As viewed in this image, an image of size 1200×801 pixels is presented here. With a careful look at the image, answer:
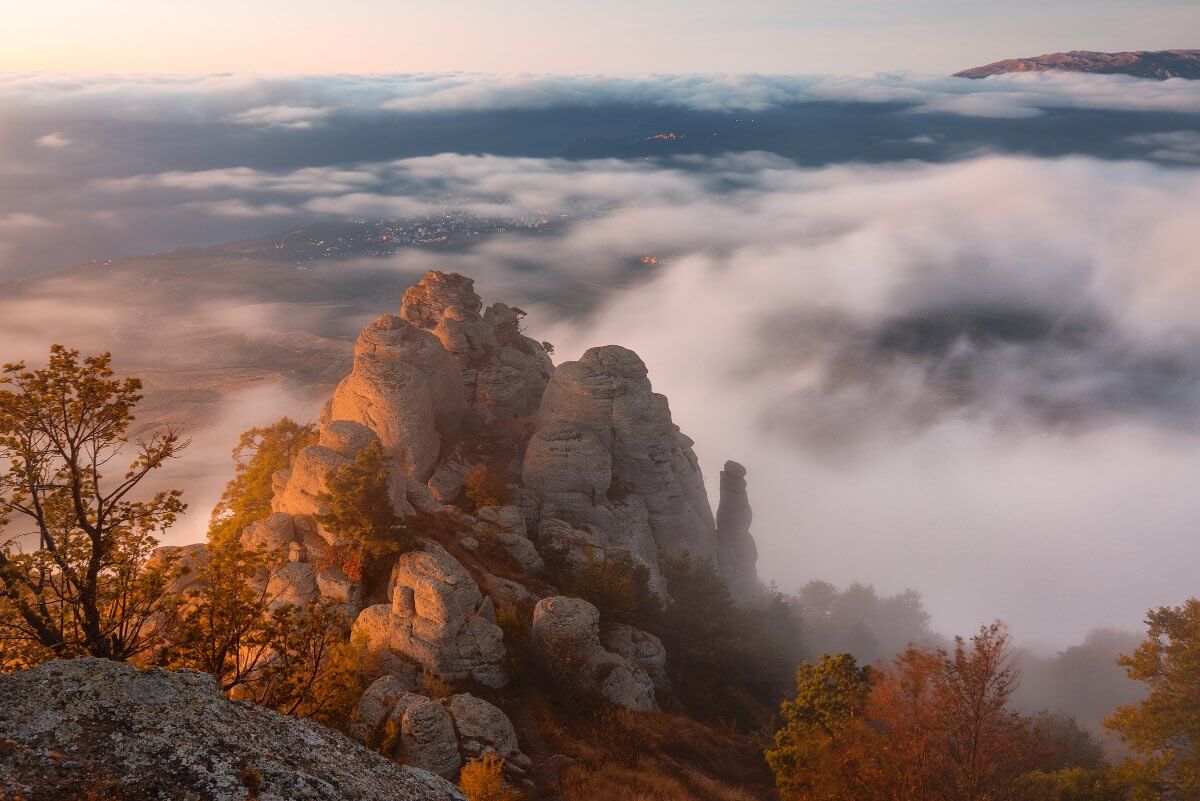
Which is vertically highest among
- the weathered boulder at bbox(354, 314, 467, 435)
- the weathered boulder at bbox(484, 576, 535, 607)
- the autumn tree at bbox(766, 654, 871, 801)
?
the weathered boulder at bbox(354, 314, 467, 435)

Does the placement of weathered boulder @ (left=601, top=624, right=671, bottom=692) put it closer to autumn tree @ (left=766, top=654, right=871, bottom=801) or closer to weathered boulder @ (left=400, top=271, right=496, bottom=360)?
autumn tree @ (left=766, top=654, right=871, bottom=801)

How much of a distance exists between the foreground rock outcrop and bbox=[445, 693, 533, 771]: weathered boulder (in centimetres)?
1637

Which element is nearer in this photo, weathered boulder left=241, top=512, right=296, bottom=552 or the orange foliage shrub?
the orange foliage shrub

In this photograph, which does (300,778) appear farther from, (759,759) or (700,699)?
(700,699)

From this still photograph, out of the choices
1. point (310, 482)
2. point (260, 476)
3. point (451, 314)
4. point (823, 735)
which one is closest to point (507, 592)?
point (310, 482)

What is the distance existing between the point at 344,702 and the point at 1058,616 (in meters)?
228

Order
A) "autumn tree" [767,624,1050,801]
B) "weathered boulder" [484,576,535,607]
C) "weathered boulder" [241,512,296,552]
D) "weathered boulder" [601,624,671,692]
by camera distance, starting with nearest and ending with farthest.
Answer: "autumn tree" [767,624,1050,801]
"weathered boulder" [241,512,296,552]
"weathered boulder" [484,576,535,607]
"weathered boulder" [601,624,671,692]

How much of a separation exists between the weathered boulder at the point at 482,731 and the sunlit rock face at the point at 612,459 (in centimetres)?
2465

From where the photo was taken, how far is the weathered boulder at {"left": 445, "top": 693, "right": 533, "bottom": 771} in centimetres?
2694

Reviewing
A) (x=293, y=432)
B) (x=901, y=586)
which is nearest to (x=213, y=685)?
(x=293, y=432)

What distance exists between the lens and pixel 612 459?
58562 millimetres

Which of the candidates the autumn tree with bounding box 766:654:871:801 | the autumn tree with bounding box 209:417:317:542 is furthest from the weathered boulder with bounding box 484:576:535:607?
the autumn tree with bounding box 209:417:317:542

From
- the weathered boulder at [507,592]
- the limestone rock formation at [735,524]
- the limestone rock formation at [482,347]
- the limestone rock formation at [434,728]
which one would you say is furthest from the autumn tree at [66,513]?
the limestone rock formation at [735,524]

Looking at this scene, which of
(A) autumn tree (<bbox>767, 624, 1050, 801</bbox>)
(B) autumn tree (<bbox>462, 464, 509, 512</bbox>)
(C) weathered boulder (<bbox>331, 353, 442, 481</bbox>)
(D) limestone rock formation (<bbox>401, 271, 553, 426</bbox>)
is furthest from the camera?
(D) limestone rock formation (<bbox>401, 271, 553, 426</bbox>)
